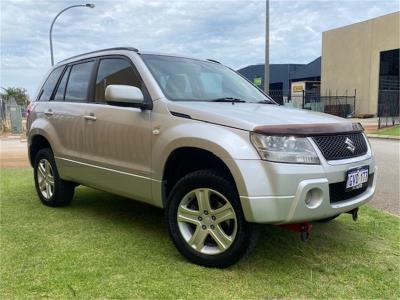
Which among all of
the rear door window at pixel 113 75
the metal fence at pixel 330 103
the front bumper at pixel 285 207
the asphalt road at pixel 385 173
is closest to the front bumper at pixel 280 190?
the front bumper at pixel 285 207

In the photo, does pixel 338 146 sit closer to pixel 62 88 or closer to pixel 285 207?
pixel 285 207

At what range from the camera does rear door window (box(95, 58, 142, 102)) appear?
4602mm

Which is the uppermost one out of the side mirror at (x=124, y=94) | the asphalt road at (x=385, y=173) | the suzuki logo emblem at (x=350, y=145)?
the side mirror at (x=124, y=94)

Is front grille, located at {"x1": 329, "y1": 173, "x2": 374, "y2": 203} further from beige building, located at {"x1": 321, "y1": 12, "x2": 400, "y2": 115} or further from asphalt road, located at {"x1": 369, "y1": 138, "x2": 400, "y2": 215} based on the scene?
beige building, located at {"x1": 321, "y1": 12, "x2": 400, "y2": 115}

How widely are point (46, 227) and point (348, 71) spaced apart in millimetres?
35980

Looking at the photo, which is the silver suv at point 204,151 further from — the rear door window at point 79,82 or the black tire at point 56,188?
the black tire at point 56,188

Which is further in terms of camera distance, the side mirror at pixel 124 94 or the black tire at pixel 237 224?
the side mirror at pixel 124 94

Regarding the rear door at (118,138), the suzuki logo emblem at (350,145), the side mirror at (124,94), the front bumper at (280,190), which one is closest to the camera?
the front bumper at (280,190)

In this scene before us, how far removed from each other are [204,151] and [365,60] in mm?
35126

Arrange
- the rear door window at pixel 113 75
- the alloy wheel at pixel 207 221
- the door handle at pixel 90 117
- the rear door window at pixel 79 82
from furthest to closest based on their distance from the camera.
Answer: the rear door window at pixel 79 82
the door handle at pixel 90 117
the rear door window at pixel 113 75
the alloy wheel at pixel 207 221

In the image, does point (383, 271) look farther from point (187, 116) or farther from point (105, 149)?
point (105, 149)

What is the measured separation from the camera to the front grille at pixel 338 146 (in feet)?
11.5

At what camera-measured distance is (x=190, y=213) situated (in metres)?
3.83

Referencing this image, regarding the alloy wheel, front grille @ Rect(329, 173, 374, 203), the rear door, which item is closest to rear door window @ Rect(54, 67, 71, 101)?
the rear door
